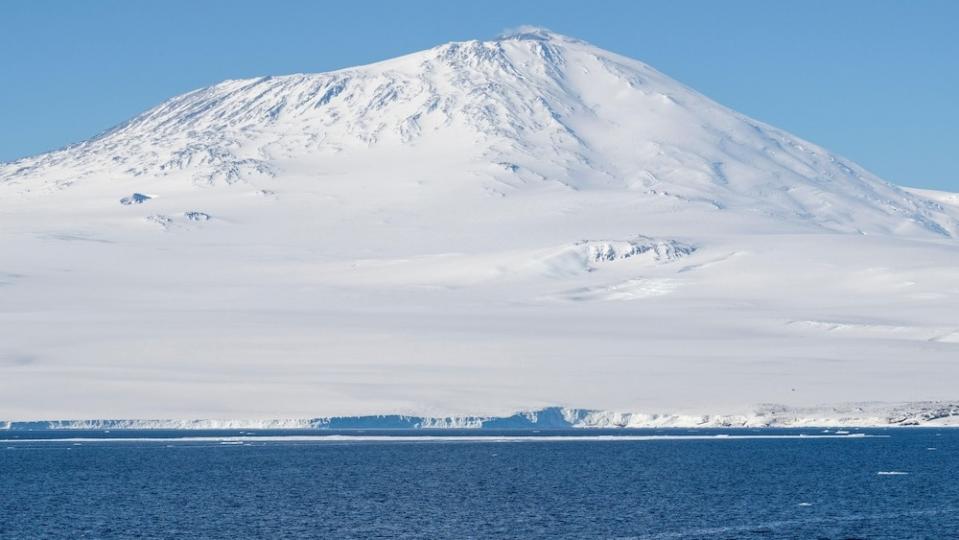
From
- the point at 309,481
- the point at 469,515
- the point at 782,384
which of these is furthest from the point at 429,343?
the point at 469,515

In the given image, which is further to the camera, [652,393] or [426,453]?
[652,393]

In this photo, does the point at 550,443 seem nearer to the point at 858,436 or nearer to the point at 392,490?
the point at 858,436

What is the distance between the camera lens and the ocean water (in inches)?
2810

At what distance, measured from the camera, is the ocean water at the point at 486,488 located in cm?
7138

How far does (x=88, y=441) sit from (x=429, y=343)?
4893 centimetres

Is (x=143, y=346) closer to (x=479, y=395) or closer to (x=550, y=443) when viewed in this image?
(x=479, y=395)

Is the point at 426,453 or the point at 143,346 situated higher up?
the point at 143,346

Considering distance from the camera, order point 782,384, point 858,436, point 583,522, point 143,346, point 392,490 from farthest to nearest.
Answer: point 143,346 < point 782,384 < point 858,436 < point 392,490 < point 583,522

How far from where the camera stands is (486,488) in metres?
91.1

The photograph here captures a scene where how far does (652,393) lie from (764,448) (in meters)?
31.2

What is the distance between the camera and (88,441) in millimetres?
144625

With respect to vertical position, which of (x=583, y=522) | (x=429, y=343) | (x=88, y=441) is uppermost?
(x=429, y=343)

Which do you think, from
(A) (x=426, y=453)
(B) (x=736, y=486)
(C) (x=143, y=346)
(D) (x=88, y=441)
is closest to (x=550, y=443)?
(A) (x=426, y=453)

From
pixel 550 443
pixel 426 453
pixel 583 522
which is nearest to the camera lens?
pixel 583 522
